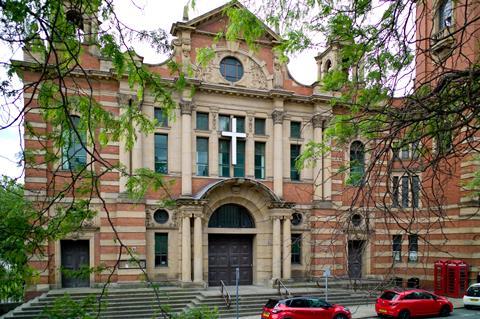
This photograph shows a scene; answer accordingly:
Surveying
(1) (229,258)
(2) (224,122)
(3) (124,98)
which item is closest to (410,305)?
(1) (229,258)

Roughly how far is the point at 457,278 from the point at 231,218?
1337 centimetres

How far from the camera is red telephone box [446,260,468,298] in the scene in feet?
74.5

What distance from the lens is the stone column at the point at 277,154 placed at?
23.8 metres

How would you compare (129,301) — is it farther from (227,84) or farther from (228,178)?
(227,84)

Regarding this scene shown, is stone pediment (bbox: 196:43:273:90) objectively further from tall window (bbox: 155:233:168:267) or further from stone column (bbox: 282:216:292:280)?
tall window (bbox: 155:233:168:267)

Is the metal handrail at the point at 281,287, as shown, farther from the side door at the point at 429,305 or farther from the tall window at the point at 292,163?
the side door at the point at 429,305

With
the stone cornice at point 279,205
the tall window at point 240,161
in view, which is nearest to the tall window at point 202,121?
the tall window at point 240,161

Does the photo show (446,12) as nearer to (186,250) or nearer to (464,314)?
(464,314)

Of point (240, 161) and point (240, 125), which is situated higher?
point (240, 125)

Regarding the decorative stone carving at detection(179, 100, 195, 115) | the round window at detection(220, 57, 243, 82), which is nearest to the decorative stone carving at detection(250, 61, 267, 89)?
the round window at detection(220, 57, 243, 82)

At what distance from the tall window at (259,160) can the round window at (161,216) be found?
585cm

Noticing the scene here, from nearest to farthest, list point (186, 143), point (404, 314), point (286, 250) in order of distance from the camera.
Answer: point (404, 314) → point (186, 143) → point (286, 250)

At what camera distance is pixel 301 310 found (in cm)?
1692

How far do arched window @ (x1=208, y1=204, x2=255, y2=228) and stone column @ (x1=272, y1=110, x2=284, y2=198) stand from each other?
2.41 meters
